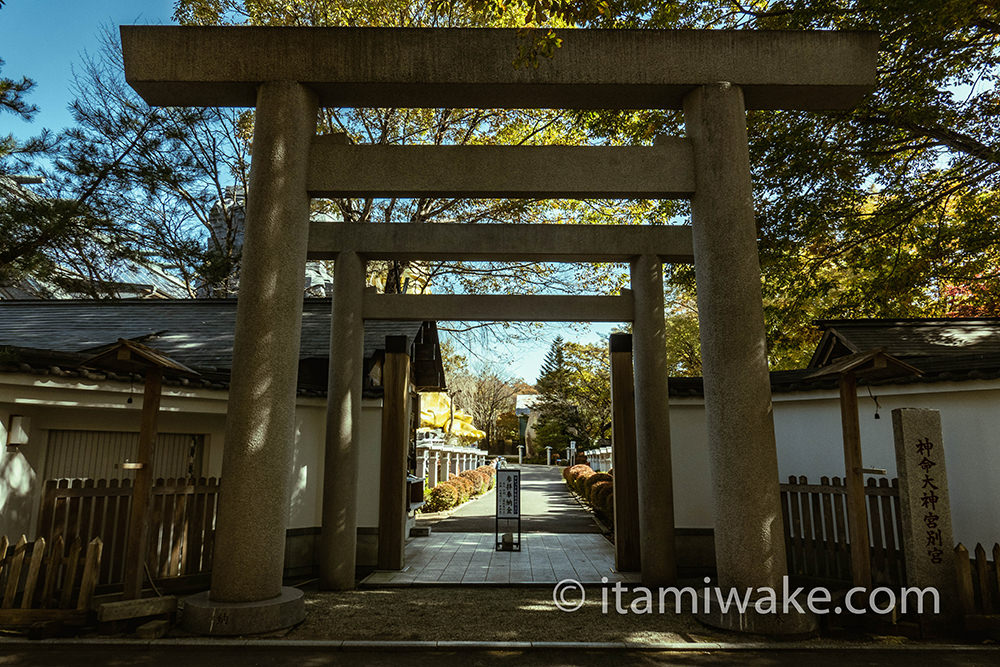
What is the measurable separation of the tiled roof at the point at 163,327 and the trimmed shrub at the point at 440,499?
282 inches

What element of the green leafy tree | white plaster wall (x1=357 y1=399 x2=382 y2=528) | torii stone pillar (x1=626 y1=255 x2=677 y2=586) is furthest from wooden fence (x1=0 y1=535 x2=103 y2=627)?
the green leafy tree

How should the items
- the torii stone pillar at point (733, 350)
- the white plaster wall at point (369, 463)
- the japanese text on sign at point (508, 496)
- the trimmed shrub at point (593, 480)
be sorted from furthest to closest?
the trimmed shrub at point (593, 480)
the japanese text on sign at point (508, 496)
the white plaster wall at point (369, 463)
the torii stone pillar at point (733, 350)

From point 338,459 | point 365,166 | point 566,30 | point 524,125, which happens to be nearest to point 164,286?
point 524,125

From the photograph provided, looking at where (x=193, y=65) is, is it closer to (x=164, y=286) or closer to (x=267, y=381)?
(x=267, y=381)

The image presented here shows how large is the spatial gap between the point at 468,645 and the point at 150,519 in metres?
4.26

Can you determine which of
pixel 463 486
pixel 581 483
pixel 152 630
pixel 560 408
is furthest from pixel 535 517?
pixel 560 408

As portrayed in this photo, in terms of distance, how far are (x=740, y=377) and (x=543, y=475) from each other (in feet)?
104

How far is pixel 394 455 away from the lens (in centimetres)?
904

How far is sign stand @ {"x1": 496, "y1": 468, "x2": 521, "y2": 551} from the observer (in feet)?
35.8

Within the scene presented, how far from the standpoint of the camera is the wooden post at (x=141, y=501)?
5.64m

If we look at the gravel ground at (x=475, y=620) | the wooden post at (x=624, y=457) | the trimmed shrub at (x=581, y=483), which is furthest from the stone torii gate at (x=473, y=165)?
the trimmed shrub at (x=581, y=483)

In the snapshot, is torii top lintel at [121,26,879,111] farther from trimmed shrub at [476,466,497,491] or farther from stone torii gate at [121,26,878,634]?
trimmed shrub at [476,466,497,491]

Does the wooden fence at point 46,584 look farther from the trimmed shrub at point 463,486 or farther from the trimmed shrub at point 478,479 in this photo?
the trimmed shrub at point 478,479

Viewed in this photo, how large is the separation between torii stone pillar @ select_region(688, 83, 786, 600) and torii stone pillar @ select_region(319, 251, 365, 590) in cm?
473
